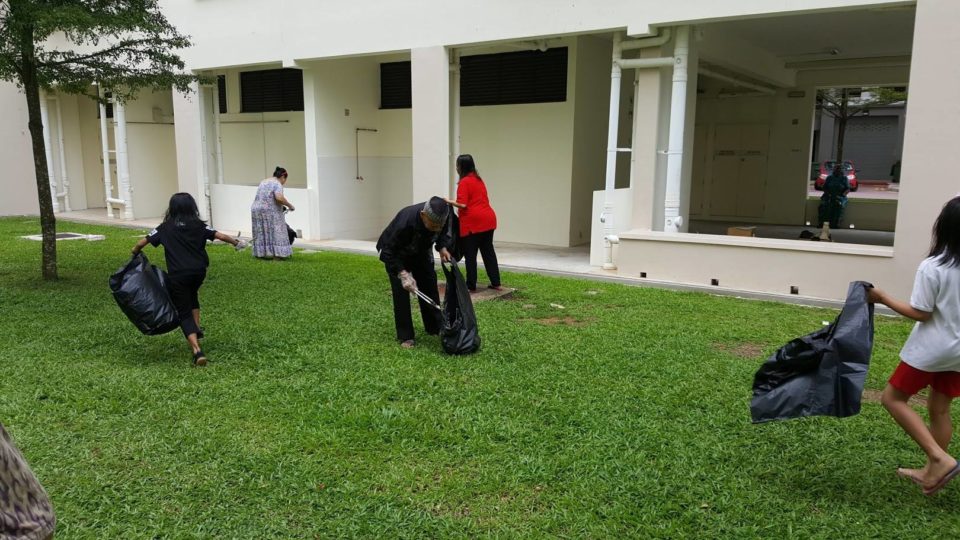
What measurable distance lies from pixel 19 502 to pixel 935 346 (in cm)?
353

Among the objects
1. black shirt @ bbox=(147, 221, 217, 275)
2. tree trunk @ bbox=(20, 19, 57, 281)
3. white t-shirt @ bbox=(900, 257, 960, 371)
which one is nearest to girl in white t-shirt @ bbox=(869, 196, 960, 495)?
white t-shirt @ bbox=(900, 257, 960, 371)

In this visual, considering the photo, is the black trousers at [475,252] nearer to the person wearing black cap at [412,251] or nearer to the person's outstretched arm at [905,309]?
the person wearing black cap at [412,251]

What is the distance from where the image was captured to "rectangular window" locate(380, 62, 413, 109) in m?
13.8

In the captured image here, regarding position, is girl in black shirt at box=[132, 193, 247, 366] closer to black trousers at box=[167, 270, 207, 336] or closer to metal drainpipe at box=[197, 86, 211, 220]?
black trousers at box=[167, 270, 207, 336]

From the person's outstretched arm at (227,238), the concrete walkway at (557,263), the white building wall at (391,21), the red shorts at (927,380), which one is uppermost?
the white building wall at (391,21)

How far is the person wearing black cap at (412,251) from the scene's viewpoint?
5.57 m

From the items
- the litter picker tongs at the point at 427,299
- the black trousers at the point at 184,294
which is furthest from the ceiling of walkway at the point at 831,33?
the black trousers at the point at 184,294

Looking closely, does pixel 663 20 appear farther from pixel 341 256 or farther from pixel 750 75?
pixel 341 256

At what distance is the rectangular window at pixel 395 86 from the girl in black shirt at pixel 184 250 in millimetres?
8773

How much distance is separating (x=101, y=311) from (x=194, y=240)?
247 cm

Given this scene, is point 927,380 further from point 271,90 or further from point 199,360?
point 271,90

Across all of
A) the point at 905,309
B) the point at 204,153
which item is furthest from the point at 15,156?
the point at 905,309

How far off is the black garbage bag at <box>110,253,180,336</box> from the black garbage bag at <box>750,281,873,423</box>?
4105 millimetres

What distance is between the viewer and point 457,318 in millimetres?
5738
